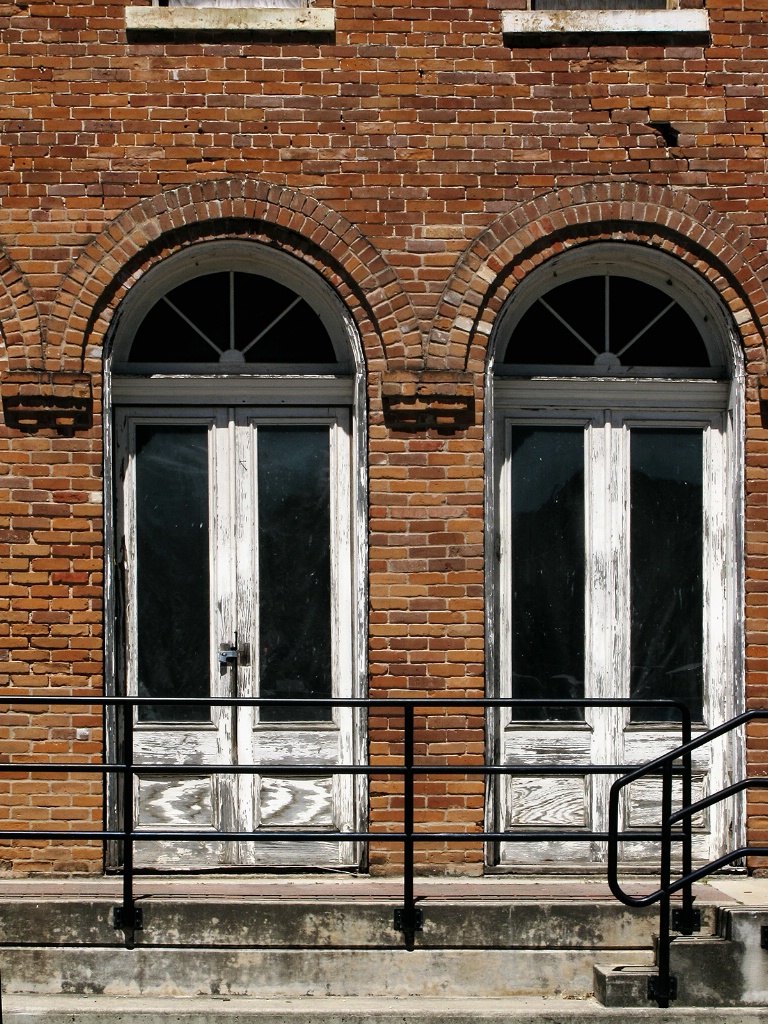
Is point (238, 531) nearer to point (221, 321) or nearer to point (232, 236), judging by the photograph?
point (221, 321)

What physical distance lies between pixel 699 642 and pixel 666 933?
7.70 ft

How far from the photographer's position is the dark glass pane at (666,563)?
8.16 metres

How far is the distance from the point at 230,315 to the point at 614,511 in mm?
2684

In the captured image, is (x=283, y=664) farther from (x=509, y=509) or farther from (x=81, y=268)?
(x=81, y=268)

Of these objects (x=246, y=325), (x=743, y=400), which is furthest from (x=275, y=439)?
(x=743, y=400)

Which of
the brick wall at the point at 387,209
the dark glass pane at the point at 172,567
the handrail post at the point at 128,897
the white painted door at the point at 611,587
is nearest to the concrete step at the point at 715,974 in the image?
the brick wall at the point at 387,209

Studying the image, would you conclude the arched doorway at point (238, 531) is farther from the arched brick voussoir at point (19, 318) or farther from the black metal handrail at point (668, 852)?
the black metal handrail at point (668, 852)

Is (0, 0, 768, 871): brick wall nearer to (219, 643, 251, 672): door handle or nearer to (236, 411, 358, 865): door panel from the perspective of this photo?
(236, 411, 358, 865): door panel

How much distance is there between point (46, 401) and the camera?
7.67 metres

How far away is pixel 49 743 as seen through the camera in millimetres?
7590

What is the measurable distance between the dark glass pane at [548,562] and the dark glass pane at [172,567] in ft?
6.36

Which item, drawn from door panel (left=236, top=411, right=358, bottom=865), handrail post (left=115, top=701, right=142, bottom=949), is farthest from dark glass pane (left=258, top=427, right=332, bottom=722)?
handrail post (left=115, top=701, right=142, bottom=949)

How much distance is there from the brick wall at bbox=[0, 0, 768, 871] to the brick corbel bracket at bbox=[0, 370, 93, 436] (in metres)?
0.02

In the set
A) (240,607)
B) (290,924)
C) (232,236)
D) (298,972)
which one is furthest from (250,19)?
(298,972)
